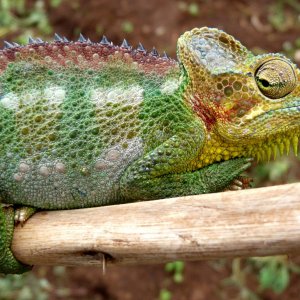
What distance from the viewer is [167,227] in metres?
1.84

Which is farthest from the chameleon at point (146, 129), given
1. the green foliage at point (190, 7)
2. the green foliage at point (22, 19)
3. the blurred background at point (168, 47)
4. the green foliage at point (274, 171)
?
the green foliage at point (22, 19)

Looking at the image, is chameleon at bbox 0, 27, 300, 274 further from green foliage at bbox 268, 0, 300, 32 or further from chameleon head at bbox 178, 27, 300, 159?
green foliage at bbox 268, 0, 300, 32

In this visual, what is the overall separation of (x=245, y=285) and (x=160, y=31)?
7.92 ft

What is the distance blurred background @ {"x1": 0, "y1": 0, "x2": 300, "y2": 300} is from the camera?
4.48 meters

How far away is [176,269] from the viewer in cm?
464

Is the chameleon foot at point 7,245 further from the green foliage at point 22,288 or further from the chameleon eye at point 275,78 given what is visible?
the green foliage at point 22,288

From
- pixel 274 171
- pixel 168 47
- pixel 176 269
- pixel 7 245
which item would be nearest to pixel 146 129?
pixel 7 245

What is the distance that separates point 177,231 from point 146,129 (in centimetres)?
52

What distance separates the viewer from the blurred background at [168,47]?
4.48 meters

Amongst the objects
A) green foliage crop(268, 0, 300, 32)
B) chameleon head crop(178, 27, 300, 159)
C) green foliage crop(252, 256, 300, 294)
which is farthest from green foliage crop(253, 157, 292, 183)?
chameleon head crop(178, 27, 300, 159)

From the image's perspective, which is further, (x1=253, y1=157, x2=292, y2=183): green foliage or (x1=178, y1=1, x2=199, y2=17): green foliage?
(x1=178, y1=1, x2=199, y2=17): green foliage

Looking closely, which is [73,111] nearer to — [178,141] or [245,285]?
[178,141]

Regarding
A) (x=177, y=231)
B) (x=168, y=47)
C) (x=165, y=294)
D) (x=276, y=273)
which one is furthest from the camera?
(x=168, y=47)

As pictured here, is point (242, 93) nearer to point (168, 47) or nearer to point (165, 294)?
point (165, 294)
